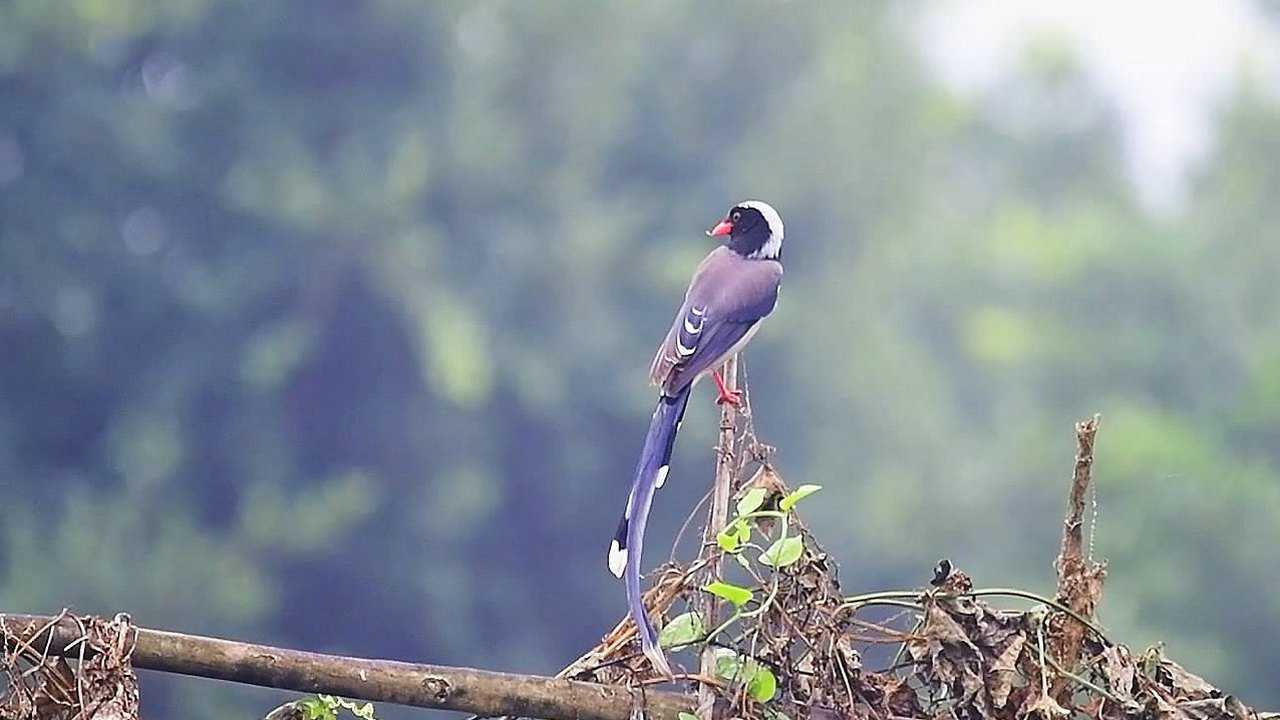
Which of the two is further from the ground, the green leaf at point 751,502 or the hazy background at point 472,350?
the hazy background at point 472,350

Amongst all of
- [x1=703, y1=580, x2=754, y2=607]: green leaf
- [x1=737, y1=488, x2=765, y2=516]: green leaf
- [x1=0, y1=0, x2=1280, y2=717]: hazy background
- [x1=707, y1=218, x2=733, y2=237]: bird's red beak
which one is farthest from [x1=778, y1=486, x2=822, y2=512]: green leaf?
[x1=0, y1=0, x2=1280, y2=717]: hazy background

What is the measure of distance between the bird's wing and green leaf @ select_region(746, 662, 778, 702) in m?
1.06

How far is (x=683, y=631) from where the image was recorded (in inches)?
115

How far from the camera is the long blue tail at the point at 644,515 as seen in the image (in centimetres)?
288

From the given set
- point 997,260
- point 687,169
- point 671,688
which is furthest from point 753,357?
point 671,688

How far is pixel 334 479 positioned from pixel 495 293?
2.59 m

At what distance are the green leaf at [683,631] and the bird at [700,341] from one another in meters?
0.03

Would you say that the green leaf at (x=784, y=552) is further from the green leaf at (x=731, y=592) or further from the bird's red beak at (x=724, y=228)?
the bird's red beak at (x=724, y=228)

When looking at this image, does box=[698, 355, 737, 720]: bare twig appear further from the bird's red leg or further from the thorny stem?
the thorny stem

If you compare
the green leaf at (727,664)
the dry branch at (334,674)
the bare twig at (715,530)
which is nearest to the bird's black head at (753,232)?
the bare twig at (715,530)

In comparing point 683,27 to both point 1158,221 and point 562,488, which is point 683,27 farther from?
point 1158,221

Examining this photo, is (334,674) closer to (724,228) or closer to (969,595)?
(969,595)

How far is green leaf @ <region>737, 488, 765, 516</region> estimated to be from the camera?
115 inches

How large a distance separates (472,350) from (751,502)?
15367 millimetres
